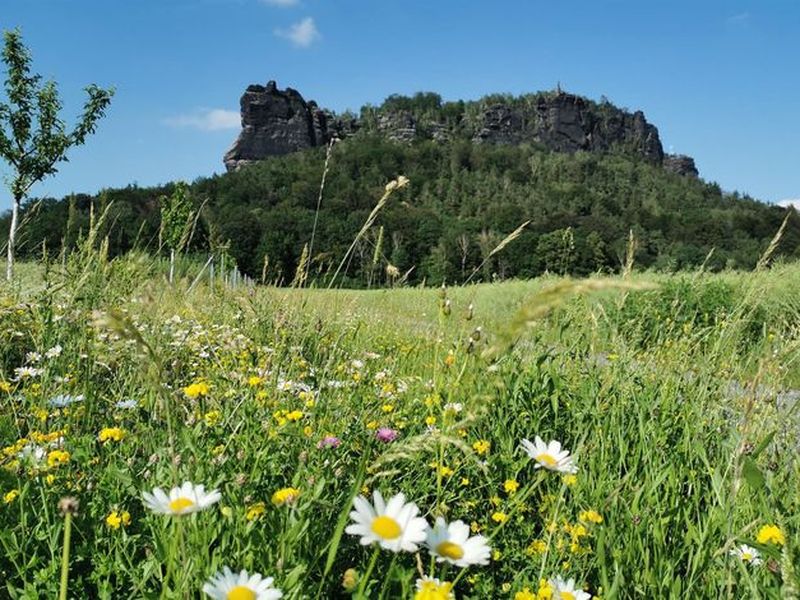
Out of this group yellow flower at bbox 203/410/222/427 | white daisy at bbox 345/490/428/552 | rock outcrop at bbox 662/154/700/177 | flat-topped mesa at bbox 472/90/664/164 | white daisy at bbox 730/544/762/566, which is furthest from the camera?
rock outcrop at bbox 662/154/700/177

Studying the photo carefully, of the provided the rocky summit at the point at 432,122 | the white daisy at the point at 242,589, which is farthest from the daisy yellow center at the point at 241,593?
the rocky summit at the point at 432,122

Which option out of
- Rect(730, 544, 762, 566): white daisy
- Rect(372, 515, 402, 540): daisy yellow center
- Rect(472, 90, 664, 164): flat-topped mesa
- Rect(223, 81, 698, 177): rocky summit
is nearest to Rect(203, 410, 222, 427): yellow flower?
Rect(372, 515, 402, 540): daisy yellow center

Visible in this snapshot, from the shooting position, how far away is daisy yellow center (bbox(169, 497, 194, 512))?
89cm

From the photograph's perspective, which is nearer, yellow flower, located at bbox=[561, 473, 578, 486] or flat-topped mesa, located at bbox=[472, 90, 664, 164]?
yellow flower, located at bbox=[561, 473, 578, 486]

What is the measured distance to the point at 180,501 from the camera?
0.95 meters

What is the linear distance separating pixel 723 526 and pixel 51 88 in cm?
1800

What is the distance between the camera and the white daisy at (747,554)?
4.86 ft

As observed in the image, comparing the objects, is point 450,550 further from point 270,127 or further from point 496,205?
point 270,127

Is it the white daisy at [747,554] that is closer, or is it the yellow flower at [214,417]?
the white daisy at [747,554]

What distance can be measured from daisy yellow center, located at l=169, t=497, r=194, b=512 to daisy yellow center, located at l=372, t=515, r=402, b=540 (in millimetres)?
273

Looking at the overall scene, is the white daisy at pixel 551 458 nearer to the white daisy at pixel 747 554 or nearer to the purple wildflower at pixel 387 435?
the white daisy at pixel 747 554

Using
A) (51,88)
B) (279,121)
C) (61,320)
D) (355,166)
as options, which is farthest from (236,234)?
(279,121)

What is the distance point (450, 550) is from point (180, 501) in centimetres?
42

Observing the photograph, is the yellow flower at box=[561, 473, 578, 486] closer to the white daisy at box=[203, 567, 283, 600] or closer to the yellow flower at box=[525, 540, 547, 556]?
the yellow flower at box=[525, 540, 547, 556]
